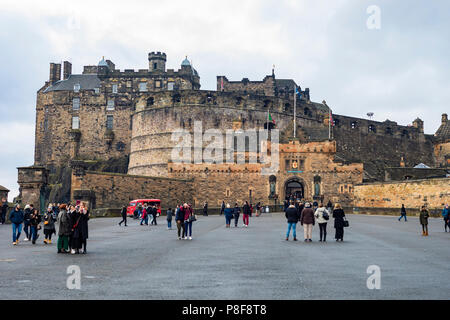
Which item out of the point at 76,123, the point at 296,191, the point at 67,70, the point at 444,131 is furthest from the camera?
the point at 444,131

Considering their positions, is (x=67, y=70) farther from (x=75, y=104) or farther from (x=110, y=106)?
(x=110, y=106)

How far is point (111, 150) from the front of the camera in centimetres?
5475

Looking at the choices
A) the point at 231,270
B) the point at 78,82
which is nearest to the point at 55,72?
the point at 78,82

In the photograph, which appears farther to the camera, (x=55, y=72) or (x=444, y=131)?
(x=444, y=131)

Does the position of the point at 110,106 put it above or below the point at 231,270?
above

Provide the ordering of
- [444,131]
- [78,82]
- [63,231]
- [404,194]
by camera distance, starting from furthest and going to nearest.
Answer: [444,131] → [78,82] → [404,194] → [63,231]

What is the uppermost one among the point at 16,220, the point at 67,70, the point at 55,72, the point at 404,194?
the point at 67,70

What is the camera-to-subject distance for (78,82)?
58656mm

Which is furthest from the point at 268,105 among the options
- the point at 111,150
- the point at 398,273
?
the point at 398,273

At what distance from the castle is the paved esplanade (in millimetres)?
15726

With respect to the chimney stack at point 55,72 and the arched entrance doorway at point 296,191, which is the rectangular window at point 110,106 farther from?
the arched entrance doorway at point 296,191

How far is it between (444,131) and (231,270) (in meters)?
58.6

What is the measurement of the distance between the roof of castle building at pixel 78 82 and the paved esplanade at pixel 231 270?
46.2 meters

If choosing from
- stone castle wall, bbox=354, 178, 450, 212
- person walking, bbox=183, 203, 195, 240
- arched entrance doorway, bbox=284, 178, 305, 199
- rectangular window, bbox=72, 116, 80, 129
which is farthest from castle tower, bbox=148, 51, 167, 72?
person walking, bbox=183, 203, 195, 240
